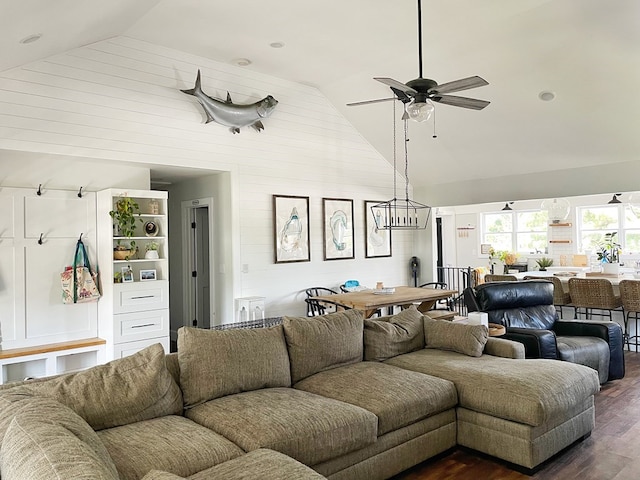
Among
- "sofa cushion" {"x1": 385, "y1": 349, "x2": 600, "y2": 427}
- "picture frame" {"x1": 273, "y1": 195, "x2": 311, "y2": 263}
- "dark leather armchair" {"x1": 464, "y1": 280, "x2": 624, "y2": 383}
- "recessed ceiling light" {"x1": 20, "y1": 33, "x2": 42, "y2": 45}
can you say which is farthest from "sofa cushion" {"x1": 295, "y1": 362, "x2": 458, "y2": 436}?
"picture frame" {"x1": 273, "y1": 195, "x2": 311, "y2": 263}

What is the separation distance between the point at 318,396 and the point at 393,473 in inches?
25.3

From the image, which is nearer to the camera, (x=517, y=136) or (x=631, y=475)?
(x=631, y=475)

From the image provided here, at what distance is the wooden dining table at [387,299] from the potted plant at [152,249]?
6.68 feet

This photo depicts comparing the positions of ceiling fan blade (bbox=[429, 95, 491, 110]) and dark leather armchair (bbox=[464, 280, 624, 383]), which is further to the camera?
dark leather armchair (bbox=[464, 280, 624, 383])

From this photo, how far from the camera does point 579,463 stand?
324cm

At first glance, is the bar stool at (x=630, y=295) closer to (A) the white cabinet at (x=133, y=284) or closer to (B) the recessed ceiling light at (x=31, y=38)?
(A) the white cabinet at (x=133, y=284)

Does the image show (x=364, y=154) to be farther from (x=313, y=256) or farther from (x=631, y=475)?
(x=631, y=475)

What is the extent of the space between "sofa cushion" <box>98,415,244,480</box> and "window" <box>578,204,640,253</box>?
35.4 ft

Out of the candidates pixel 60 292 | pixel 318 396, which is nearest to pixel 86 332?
pixel 60 292

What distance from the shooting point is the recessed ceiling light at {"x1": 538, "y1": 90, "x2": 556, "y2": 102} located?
18.7 ft

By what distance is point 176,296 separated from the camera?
7.72 meters

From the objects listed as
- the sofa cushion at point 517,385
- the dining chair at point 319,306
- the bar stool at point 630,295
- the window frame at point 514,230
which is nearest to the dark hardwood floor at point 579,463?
the sofa cushion at point 517,385

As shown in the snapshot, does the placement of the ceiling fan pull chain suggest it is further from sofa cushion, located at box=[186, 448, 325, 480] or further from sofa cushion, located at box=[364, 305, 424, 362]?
sofa cushion, located at box=[186, 448, 325, 480]

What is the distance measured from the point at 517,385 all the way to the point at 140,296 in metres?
3.99
